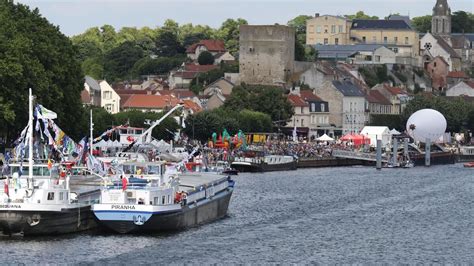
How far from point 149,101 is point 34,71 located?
72.5 metres

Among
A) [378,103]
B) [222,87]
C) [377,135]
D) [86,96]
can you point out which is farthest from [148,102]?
[378,103]

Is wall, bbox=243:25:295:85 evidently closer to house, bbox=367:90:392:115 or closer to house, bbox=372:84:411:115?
house, bbox=367:90:392:115

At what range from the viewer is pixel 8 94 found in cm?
8200

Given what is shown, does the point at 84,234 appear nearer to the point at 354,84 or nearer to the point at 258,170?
the point at 258,170

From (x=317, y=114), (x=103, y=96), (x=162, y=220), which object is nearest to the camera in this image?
(x=162, y=220)

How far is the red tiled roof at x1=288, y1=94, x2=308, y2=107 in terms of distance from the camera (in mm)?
169000

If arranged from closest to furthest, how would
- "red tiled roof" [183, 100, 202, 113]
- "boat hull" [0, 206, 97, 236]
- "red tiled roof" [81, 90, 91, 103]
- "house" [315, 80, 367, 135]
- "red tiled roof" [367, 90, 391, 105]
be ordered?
1. "boat hull" [0, 206, 97, 236]
2. "red tiled roof" [81, 90, 91, 103]
3. "red tiled roof" [183, 100, 202, 113]
4. "house" [315, 80, 367, 135]
5. "red tiled roof" [367, 90, 391, 105]

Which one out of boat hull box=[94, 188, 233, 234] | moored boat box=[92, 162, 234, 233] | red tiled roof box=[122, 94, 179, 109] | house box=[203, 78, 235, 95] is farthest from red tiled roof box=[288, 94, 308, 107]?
moored boat box=[92, 162, 234, 233]

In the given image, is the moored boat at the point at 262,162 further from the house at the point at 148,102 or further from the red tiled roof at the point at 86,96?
the red tiled roof at the point at 86,96

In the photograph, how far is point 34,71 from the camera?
278 feet

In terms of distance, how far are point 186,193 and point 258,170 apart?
50575 millimetres

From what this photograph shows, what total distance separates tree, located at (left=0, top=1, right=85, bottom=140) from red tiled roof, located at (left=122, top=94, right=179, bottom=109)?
54.7 metres

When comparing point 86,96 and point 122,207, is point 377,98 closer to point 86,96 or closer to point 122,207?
point 86,96

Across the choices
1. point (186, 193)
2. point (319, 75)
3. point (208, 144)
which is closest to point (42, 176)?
point (186, 193)
